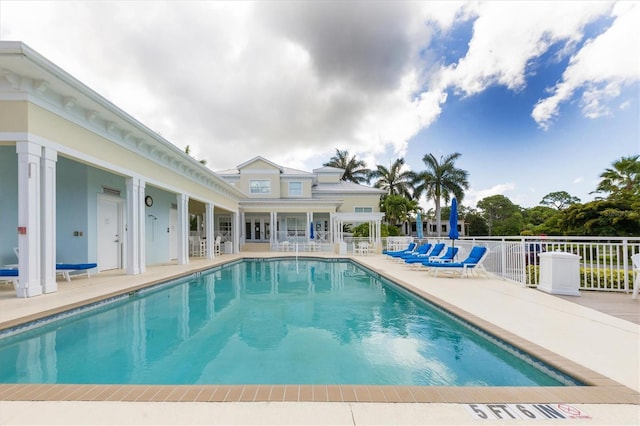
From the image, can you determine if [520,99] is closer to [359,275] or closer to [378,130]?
[378,130]

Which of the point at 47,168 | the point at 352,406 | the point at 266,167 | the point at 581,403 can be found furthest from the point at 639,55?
the point at 266,167

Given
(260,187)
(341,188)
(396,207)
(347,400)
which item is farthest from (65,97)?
(396,207)

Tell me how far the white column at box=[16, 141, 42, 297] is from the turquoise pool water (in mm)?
1606

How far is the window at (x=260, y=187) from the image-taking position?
86.2 ft

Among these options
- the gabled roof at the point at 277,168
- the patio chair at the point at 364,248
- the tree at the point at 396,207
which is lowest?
the patio chair at the point at 364,248

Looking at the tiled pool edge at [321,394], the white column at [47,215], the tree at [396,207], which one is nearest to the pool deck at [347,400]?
the tiled pool edge at [321,394]

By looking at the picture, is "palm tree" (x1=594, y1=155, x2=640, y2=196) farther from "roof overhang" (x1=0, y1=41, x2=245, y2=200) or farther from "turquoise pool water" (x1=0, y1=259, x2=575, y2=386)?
"roof overhang" (x1=0, y1=41, x2=245, y2=200)

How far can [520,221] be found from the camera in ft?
141

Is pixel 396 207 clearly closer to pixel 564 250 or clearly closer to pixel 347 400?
pixel 564 250

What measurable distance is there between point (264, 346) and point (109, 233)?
9547 mm

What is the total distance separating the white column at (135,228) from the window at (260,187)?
16.2 meters

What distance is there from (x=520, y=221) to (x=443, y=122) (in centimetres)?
2710

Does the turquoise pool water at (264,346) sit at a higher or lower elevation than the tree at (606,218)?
lower

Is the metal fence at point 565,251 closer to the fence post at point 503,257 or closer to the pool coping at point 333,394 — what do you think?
the fence post at point 503,257
